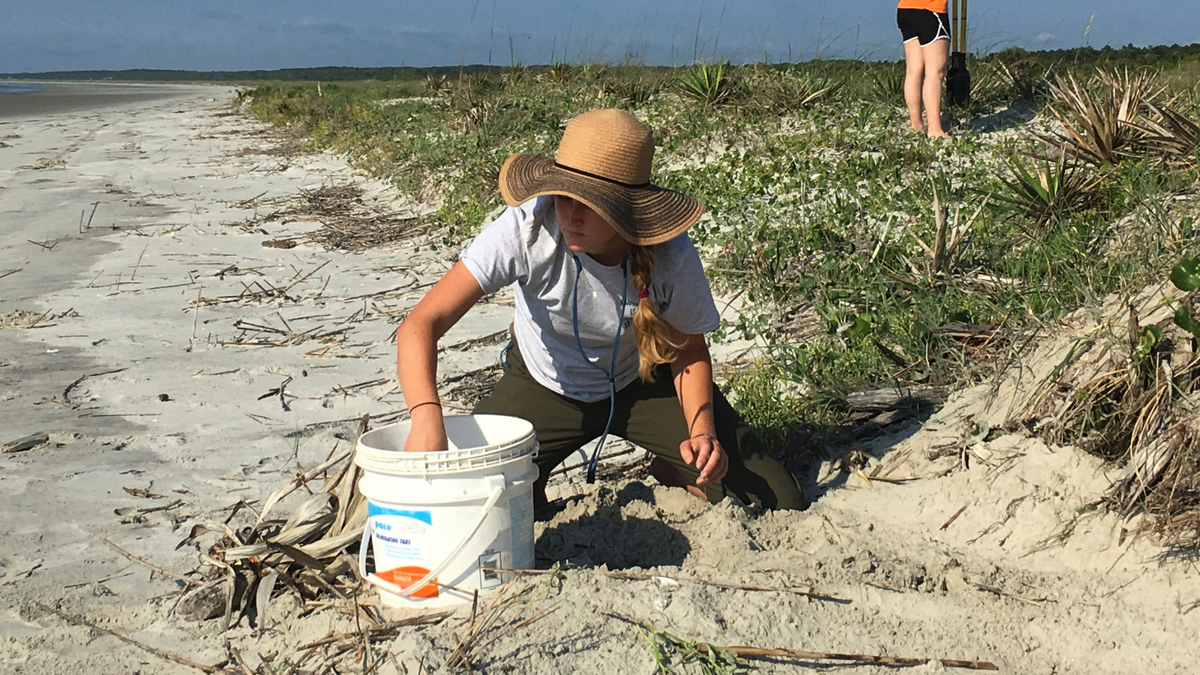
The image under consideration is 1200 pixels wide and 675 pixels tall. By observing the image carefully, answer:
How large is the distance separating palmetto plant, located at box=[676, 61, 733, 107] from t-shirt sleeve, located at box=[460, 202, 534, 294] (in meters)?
6.35

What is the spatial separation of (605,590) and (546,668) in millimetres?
299

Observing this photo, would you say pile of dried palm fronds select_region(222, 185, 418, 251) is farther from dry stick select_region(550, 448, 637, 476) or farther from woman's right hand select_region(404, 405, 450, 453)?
woman's right hand select_region(404, 405, 450, 453)

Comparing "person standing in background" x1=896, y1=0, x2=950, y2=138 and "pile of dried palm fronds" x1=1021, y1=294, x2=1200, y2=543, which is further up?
"person standing in background" x1=896, y1=0, x2=950, y2=138

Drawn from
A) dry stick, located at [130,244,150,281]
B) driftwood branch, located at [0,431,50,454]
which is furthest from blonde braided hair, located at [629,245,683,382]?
dry stick, located at [130,244,150,281]

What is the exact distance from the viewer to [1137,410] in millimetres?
2844

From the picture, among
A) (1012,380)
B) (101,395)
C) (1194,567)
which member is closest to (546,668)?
(1194,567)

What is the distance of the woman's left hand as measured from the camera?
9.24 feet

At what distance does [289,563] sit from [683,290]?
4.23 feet

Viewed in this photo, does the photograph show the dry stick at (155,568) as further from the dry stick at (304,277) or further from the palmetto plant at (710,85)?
the palmetto plant at (710,85)

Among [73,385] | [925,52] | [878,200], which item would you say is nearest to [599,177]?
[73,385]

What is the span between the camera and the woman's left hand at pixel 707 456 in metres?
2.82

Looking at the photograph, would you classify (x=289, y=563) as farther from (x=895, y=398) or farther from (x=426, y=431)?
(x=895, y=398)

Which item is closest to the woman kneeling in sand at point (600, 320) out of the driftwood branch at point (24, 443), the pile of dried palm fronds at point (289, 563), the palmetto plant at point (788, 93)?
the pile of dried palm fronds at point (289, 563)

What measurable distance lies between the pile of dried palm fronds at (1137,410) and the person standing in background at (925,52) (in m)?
4.40
